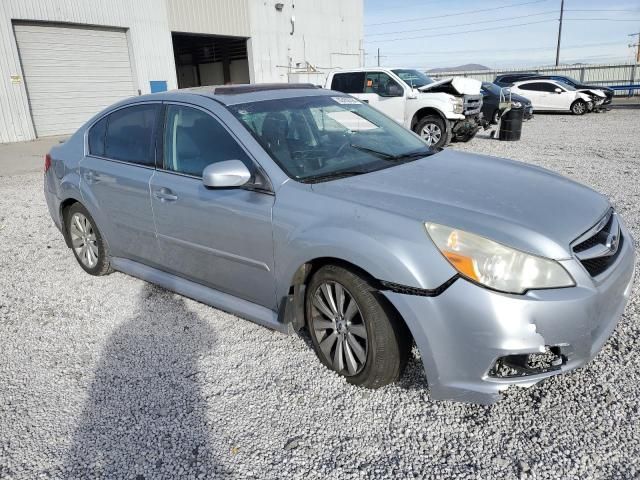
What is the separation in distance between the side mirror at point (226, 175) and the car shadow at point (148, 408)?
117 cm

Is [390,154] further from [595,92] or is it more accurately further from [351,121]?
[595,92]

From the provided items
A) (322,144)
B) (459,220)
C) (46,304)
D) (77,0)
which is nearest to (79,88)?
(77,0)

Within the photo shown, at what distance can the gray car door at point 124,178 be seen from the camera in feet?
12.6

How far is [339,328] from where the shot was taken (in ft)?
9.45

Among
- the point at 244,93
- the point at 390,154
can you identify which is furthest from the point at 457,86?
the point at 244,93

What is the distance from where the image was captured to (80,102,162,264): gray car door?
3.85m

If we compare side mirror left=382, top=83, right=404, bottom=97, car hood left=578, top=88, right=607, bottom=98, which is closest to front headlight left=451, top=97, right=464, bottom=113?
side mirror left=382, top=83, right=404, bottom=97


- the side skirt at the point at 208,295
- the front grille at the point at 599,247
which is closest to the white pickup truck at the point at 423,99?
the side skirt at the point at 208,295

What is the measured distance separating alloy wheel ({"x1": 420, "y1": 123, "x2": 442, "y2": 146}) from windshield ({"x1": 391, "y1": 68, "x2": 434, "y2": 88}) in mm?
1518

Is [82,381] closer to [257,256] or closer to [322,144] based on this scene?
[257,256]

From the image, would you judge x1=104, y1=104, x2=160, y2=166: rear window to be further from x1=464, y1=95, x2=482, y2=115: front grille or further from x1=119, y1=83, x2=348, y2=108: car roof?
x1=464, y1=95, x2=482, y2=115: front grille

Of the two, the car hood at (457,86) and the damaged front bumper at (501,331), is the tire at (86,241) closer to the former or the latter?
the damaged front bumper at (501,331)

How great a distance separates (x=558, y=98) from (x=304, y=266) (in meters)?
21.2

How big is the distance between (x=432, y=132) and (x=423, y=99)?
0.80 meters
